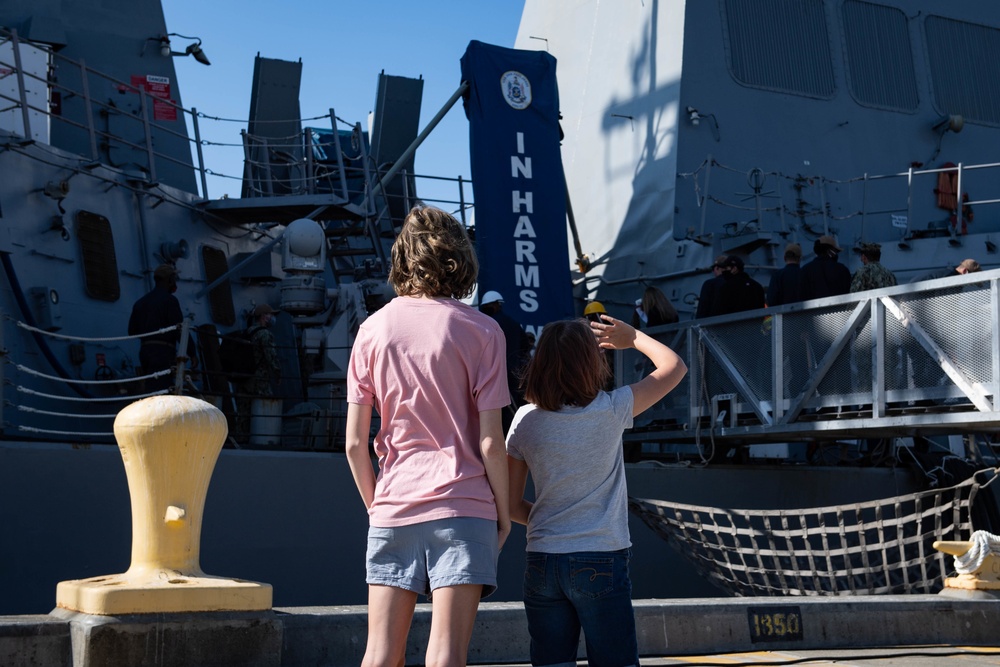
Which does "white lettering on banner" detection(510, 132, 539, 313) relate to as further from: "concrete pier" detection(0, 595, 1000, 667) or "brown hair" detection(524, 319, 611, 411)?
"brown hair" detection(524, 319, 611, 411)

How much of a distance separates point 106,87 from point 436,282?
1067 cm

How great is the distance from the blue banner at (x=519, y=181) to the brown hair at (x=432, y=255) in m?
8.22

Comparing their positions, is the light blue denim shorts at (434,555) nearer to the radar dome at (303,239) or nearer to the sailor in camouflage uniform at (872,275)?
the sailor in camouflage uniform at (872,275)

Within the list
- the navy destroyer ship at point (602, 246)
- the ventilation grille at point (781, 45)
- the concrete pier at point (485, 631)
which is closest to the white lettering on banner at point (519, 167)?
the navy destroyer ship at point (602, 246)

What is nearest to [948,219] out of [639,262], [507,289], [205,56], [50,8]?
[639,262]

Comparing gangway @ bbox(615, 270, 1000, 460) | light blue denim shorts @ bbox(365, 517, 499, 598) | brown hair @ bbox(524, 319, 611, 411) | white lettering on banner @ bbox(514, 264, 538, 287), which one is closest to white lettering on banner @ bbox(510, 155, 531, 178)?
white lettering on banner @ bbox(514, 264, 538, 287)

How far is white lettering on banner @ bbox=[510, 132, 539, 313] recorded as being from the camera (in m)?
11.4

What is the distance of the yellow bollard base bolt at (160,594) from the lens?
396 cm

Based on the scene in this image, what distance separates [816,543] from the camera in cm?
1042

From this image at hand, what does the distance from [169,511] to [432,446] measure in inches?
66.3

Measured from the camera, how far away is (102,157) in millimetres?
11883

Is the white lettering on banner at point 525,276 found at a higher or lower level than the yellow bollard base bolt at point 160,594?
higher

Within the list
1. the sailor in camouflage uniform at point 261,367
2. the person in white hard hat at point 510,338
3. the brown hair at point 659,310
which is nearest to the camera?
the person in white hard hat at point 510,338

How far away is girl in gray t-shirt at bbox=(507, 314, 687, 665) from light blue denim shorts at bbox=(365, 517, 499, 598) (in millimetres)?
273
